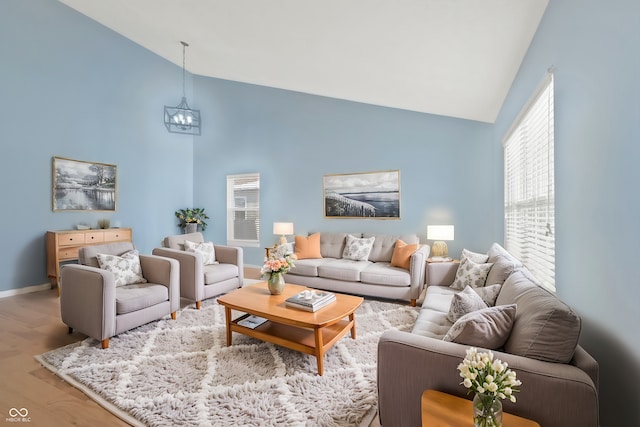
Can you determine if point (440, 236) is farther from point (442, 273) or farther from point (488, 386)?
point (488, 386)

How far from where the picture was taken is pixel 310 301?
2.48m

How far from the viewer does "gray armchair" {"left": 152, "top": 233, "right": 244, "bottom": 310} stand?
3.53 m

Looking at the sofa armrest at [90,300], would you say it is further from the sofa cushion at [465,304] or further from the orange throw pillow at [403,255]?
the orange throw pillow at [403,255]

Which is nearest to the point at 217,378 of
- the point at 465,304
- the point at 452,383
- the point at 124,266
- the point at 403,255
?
the point at 452,383

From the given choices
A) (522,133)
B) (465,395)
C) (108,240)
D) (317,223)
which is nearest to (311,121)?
(317,223)

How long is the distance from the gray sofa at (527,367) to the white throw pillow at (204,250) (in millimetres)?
3216

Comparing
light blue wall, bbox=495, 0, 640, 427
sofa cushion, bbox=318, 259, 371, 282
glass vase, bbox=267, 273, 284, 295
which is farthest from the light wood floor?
sofa cushion, bbox=318, 259, 371, 282

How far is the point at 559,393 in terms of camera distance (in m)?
1.16

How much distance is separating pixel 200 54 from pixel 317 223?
353cm

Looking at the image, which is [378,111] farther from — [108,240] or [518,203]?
[108,240]

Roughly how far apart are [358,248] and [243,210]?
2865mm

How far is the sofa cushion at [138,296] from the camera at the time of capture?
2.69 m

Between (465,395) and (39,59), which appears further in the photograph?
(39,59)

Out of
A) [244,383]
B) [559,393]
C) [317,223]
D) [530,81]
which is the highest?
[530,81]
